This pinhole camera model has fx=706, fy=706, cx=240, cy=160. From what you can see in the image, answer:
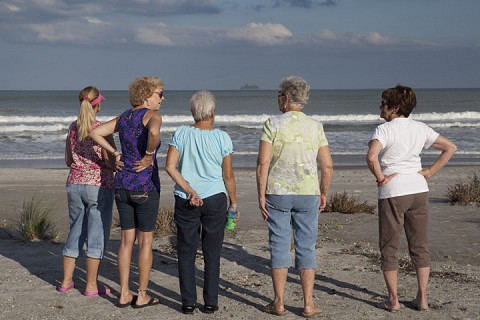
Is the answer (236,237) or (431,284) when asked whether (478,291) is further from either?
(236,237)

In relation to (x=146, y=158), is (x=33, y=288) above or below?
below

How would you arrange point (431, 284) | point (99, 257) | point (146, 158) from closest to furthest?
point (146, 158)
point (99, 257)
point (431, 284)

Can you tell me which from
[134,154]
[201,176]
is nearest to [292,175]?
[201,176]

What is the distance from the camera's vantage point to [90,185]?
5.88m

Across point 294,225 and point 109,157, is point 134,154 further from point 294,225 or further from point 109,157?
point 294,225

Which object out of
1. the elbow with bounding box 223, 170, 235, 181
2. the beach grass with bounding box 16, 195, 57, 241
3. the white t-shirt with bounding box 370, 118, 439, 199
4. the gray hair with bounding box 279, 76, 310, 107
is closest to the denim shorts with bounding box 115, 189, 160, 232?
the elbow with bounding box 223, 170, 235, 181

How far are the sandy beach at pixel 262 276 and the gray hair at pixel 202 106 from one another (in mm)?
1552

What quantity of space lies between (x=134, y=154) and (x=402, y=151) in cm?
206

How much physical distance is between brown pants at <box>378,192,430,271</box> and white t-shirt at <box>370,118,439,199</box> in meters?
0.06

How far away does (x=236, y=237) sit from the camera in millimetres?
8578

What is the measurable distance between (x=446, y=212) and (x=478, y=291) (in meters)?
4.12

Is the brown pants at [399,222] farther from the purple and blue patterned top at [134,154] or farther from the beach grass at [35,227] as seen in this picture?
the beach grass at [35,227]

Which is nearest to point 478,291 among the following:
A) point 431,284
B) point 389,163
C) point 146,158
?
point 431,284

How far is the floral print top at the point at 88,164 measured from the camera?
19.3ft
